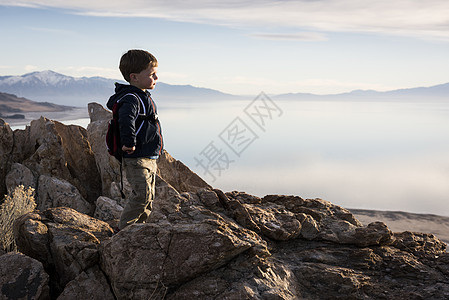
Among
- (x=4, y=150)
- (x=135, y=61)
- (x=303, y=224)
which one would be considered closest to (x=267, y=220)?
(x=303, y=224)

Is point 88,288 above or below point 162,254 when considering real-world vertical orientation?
below

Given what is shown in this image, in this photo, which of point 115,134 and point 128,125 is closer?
point 128,125

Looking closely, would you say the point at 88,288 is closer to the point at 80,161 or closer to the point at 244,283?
the point at 244,283

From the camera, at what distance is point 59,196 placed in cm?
881

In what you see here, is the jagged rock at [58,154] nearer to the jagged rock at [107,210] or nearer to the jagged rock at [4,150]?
the jagged rock at [4,150]

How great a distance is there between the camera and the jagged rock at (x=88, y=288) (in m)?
4.50

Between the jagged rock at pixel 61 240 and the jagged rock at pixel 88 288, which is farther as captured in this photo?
the jagged rock at pixel 61 240

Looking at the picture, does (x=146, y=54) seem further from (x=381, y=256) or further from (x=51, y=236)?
(x=381, y=256)

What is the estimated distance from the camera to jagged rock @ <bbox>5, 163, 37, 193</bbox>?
29.7ft

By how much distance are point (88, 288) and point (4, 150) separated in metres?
6.01

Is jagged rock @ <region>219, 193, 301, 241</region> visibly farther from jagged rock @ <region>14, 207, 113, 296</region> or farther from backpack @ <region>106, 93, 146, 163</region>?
jagged rock @ <region>14, 207, 113, 296</region>

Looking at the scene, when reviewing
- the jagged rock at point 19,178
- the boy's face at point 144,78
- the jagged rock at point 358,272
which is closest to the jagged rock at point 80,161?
the jagged rock at point 19,178

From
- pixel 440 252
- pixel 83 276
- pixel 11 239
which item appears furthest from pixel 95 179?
pixel 440 252

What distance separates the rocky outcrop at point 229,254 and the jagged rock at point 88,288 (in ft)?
0.03
